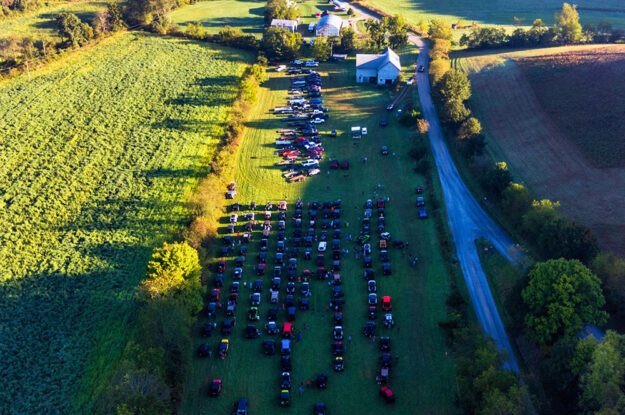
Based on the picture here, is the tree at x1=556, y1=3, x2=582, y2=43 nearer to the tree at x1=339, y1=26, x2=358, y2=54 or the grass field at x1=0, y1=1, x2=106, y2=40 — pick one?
the tree at x1=339, y1=26, x2=358, y2=54

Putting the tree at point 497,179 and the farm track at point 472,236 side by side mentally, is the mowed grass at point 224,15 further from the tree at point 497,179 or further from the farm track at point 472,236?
the tree at point 497,179

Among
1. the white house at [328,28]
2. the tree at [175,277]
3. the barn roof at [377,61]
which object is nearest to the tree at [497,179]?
the tree at [175,277]

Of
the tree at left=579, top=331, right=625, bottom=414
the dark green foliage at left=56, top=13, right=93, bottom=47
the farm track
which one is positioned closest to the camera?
the tree at left=579, top=331, right=625, bottom=414

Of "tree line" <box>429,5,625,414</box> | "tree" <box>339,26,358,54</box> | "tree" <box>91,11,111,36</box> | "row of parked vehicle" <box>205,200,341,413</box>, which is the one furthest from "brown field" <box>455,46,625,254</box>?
"tree" <box>91,11,111,36</box>

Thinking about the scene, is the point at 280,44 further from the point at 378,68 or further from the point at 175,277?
the point at 175,277

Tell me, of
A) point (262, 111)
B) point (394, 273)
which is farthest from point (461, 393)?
point (262, 111)
